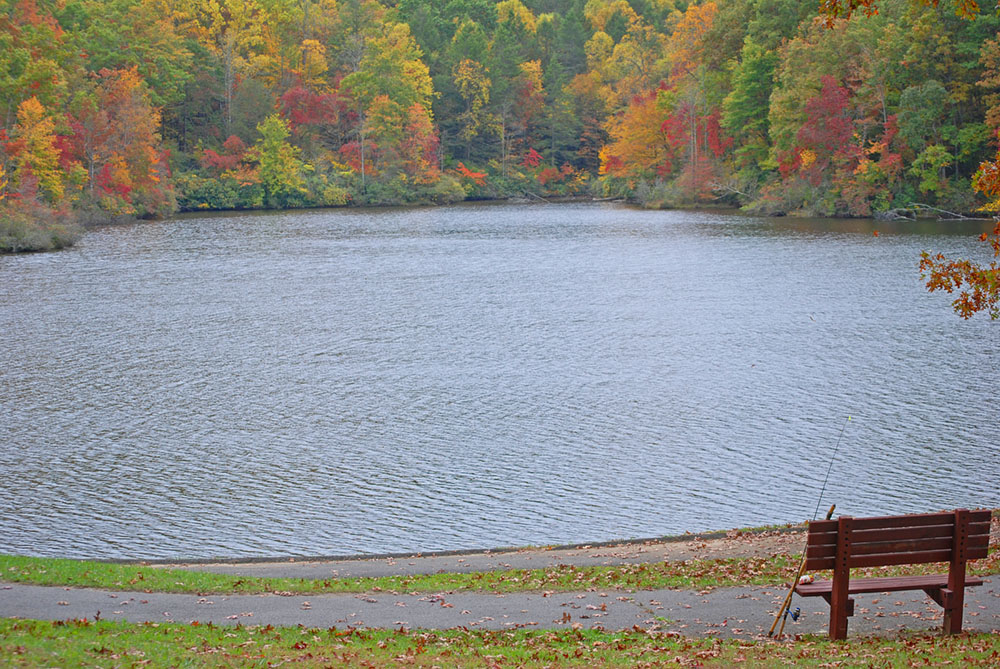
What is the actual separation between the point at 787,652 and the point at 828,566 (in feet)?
2.47

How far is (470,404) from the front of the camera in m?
23.0

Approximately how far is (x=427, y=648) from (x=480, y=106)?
322ft

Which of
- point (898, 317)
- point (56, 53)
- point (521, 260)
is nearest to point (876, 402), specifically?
point (898, 317)

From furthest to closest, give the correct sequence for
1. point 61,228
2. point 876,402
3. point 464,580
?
point 61,228 < point 876,402 < point 464,580

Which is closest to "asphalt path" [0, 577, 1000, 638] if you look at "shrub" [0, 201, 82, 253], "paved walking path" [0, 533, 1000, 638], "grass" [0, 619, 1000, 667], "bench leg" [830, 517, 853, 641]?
"paved walking path" [0, 533, 1000, 638]

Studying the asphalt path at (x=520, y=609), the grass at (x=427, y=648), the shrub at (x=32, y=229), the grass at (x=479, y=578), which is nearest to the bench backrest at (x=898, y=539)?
the grass at (x=427, y=648)

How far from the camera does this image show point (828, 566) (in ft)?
27.3

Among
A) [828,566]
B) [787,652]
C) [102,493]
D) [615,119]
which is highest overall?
[615,119]

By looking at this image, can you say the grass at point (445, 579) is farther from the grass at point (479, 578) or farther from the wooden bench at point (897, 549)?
the wooden bench at point (897, 549)

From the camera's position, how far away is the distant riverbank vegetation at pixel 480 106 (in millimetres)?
61625

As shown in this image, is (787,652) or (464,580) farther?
(464,580)

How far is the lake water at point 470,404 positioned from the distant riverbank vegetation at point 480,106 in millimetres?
19698

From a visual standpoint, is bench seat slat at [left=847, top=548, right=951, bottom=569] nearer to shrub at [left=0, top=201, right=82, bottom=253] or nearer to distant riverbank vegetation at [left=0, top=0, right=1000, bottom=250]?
shrub at [left=0, top=201, right=82, bottom=253]

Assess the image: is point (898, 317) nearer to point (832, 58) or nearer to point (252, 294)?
point (252, 294)
